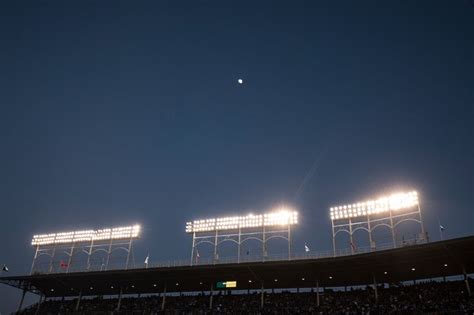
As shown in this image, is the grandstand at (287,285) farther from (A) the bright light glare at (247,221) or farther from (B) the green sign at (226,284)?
(A) the bright light glare at (247,221)

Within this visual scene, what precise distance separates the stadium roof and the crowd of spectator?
1.52m

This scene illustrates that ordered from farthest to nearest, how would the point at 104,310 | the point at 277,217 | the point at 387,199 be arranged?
the point at 104,310 < the point at 277,217 < the point at 387,199

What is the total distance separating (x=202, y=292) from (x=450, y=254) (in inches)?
1323

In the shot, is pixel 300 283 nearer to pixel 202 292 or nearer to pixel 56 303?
pixel 202 292

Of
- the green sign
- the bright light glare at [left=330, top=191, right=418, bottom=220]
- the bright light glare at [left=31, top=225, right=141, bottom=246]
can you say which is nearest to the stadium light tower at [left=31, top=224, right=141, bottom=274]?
the bright light glare at [left=31, top=225, right=141, bottom=246]

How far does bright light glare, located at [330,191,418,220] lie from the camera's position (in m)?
45.7

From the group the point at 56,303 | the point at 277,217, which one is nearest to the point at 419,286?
the point at 277,217

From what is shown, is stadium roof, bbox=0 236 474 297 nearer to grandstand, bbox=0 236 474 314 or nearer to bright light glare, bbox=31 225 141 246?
grandstand, bbox=0 236 474 314

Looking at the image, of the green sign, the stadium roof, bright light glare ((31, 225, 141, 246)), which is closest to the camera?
the stadium roof

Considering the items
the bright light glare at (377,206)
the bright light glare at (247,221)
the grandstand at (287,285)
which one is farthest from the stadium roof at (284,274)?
the bright light glare at (247,221)

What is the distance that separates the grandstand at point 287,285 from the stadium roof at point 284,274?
88 millimetres

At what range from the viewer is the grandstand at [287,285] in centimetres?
4303

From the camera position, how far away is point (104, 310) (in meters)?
61.4

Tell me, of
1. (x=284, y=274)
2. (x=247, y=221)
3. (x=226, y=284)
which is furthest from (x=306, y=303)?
(x=247, y=221)
